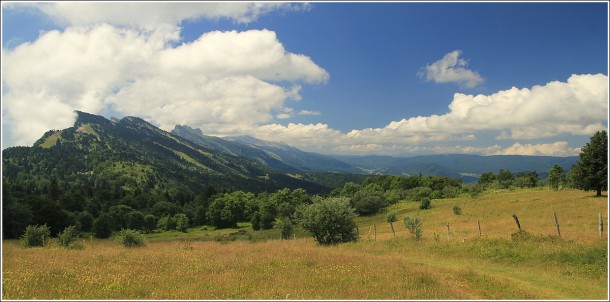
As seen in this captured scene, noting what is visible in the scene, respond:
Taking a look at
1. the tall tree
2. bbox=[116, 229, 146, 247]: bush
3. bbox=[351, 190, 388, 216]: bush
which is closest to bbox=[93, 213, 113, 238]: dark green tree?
bbox=[351, 190, 388, 216]: bush

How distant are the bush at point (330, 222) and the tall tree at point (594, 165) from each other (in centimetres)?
4194

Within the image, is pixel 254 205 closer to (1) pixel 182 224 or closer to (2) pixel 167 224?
(1) pixel 182 224

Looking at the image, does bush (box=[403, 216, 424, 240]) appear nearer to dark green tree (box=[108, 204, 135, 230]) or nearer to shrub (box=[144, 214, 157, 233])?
shrub (box=[144, 214, 157, 233])

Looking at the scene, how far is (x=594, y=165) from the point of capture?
182ft

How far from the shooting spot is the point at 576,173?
191ft

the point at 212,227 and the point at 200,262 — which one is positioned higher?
the point at 200,262

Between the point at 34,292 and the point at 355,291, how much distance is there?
1144cm

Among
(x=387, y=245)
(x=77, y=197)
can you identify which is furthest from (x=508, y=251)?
(x=77, y=197)

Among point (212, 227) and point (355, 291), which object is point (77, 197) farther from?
point (355, 291)

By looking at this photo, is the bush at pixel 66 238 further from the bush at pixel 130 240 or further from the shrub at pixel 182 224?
the shrub at pixel 182 224

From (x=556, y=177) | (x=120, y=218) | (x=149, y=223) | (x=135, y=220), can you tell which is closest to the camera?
(x=556, y=177)

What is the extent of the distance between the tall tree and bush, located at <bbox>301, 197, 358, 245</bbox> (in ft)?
138

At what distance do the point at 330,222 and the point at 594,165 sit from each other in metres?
45.2

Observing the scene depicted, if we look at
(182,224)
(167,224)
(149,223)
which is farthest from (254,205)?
(149,223)
